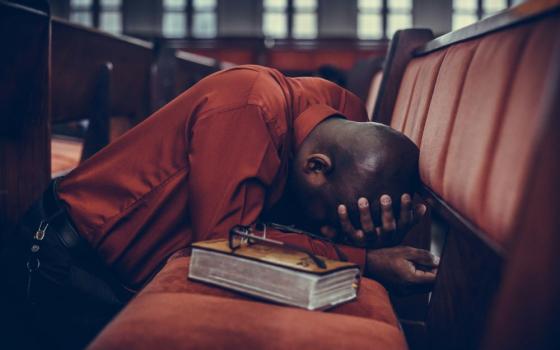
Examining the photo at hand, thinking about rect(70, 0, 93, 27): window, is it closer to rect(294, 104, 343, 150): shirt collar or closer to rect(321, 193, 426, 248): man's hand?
rect(294, 104, 343, 150): shirt collar

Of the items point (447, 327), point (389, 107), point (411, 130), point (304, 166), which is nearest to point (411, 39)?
A: point (389, 107)

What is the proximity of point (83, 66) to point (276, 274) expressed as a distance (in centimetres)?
206

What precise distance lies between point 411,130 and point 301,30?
14.8 meters

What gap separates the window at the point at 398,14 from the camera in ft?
51.5

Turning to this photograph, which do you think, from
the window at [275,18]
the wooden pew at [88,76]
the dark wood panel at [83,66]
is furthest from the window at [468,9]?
the wooden pew at [88,76]

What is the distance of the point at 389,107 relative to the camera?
2100mm

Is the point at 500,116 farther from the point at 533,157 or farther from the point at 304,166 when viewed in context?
the point at 304,166

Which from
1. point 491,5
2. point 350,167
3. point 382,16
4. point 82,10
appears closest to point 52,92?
point 350,167

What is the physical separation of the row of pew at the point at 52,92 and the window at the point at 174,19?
12.6 m

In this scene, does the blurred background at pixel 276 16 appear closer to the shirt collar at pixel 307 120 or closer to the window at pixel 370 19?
the window at pixel 370 19

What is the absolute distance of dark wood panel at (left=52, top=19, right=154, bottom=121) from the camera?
2543 mm

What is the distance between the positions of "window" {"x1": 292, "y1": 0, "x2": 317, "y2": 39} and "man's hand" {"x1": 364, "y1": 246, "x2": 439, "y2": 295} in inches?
591

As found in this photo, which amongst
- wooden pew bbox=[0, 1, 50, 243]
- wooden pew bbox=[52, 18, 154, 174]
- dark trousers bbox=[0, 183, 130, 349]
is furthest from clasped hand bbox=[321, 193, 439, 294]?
wooden pew bbox=[52, 18, 154, 174]

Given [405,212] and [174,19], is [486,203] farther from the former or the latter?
[174,19]
